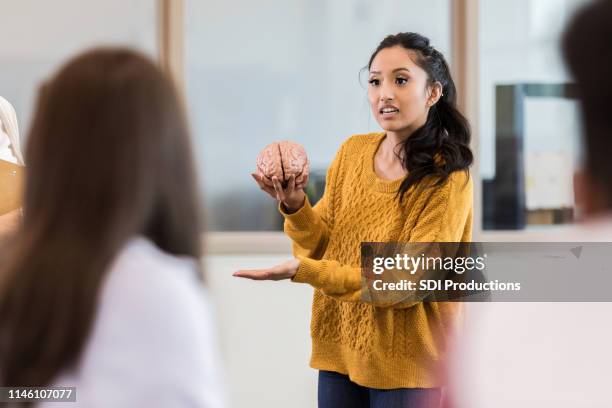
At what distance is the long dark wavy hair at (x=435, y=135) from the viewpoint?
198 centimetres

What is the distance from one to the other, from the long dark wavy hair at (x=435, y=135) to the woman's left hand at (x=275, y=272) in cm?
30

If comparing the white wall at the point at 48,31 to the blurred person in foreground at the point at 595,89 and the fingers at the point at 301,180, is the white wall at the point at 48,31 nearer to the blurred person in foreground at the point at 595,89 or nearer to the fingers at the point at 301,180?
the fingers at the point at 301,180

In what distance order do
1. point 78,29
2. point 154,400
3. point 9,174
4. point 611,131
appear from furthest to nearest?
point 78,29 < point 9,174 < point 154,400 < point 611,131

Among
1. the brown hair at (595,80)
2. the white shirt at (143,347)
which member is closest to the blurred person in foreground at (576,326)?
the brown hair at (595,80)

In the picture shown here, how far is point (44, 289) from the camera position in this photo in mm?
927

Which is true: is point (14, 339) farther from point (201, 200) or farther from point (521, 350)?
point (521, 350)

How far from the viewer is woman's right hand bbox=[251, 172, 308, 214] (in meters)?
2.05

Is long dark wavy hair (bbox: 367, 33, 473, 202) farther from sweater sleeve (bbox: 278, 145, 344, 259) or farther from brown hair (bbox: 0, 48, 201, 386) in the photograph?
brown hair (bbox: 0, 48, 201, 386)

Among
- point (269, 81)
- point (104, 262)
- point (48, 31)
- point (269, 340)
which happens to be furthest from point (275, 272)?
point (48, 31)

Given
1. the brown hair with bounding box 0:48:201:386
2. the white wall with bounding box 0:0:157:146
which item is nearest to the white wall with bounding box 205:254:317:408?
the white wall with bounding box 0:0:157:146

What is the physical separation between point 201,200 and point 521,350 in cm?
45

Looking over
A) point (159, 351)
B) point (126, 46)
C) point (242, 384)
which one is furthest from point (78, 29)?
point (159, 351)

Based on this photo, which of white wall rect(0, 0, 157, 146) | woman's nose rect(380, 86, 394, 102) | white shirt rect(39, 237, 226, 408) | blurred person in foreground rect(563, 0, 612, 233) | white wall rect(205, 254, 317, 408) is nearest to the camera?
blurred person in foreground rect(563, 0, 612, 233)

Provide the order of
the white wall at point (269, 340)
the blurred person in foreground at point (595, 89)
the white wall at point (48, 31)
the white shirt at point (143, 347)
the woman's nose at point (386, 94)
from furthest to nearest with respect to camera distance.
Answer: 1. the white wall at point (269, 340)
2. the white wall at point (48, 31)
3. the woman's nose at point (386, 94)
4. the white shirt at point (143, 347)
5. the blurred person in foreground at point (595, 89)
